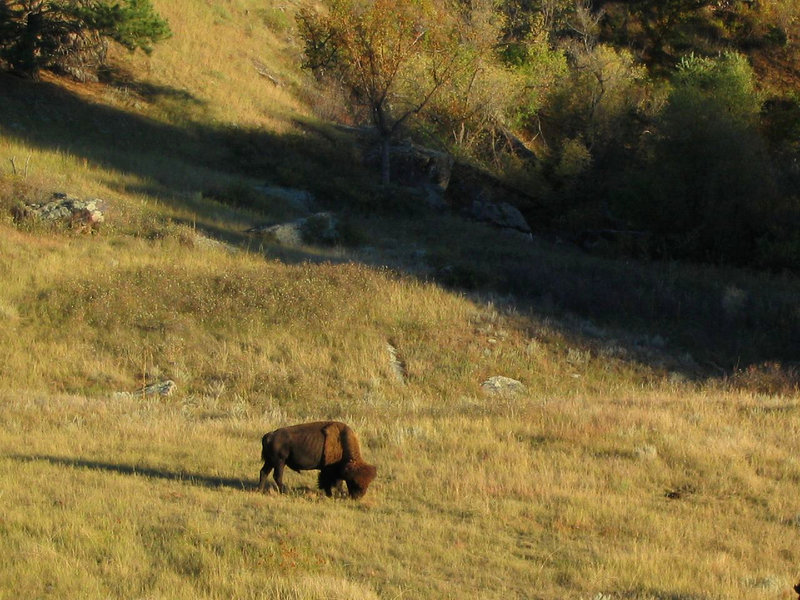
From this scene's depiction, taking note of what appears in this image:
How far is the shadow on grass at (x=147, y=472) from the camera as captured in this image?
8.66 m

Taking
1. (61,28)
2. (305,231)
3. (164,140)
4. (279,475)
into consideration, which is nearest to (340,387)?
(279,475)

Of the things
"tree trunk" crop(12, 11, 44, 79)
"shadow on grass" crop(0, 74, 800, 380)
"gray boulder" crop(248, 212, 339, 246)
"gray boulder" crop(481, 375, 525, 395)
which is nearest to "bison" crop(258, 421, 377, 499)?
"gray boulder" crop(481, 375, 525, 395)

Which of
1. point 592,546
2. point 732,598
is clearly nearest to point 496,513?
point 592,546

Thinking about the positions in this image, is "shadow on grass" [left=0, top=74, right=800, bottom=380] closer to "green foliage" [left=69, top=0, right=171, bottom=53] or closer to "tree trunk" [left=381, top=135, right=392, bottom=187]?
"tree trunk" [left=381, top=135, right=392, bottom=187]

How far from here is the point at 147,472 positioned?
9.01 m

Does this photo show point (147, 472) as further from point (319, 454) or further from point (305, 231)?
point (305, 231)

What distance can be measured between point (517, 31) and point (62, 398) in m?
53.6

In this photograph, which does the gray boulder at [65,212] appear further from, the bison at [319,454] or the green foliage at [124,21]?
the bison at [319,454]

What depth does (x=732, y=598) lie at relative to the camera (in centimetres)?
618

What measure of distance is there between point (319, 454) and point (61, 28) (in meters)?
31.5

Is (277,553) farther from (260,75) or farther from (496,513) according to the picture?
(260,75)

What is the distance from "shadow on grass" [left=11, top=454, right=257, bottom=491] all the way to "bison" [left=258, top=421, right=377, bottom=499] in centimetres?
49

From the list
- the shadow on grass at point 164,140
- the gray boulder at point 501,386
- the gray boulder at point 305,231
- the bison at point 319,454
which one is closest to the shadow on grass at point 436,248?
the shadow on grass at point 164,140

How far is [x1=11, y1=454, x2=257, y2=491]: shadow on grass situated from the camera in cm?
866
